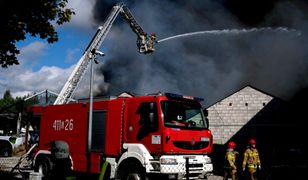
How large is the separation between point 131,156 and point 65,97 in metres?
15.6

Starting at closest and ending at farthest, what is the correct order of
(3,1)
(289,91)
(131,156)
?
(3,1) → (131,156) → (289,91)

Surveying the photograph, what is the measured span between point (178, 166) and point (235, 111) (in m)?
18.5

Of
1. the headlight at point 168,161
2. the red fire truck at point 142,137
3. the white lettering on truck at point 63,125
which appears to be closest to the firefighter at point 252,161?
the red fire truck at point 142,137

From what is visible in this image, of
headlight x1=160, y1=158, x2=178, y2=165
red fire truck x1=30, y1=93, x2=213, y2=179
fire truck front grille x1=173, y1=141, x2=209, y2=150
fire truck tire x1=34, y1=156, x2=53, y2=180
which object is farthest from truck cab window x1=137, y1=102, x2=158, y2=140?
fire truck tire x1=34, y1=156, x2=53, y2=180

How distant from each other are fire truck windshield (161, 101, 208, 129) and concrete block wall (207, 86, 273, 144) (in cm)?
1659

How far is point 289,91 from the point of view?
30188 mm

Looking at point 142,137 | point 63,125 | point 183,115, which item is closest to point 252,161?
point 183,115

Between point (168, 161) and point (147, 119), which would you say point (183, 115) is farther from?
point (168, 161)

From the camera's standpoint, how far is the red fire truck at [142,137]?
928cm

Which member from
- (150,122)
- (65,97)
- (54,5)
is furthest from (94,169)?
(65,97)

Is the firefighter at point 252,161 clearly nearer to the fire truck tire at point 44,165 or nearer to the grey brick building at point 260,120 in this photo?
the fire truck tire at point 44,165

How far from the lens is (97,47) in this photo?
83.7ft

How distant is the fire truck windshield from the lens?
31.3ft

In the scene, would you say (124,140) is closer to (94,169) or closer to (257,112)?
(94,169)
